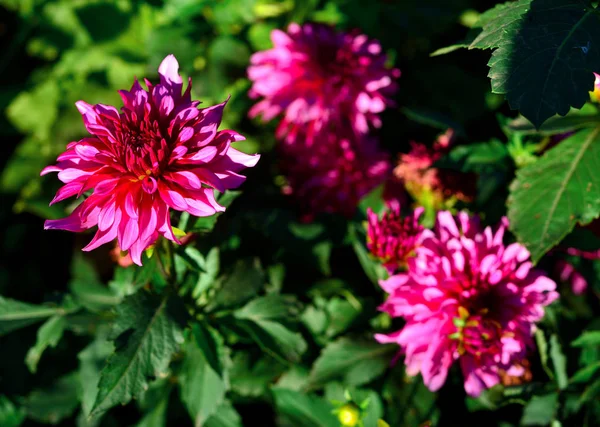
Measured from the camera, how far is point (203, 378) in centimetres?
112

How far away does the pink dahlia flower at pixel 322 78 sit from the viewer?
4.96 feet

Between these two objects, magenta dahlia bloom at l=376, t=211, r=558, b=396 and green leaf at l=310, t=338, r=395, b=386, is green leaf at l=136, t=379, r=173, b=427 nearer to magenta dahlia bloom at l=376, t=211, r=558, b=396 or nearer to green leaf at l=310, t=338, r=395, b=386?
green leaf at l=310, t=338, r=395, b=386

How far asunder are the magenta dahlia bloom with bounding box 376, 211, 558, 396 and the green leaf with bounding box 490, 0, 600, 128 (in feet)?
1.08

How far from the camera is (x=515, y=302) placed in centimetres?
103

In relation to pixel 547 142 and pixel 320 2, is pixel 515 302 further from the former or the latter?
pixel 320 2

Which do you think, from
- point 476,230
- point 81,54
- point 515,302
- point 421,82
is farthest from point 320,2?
point 515,302

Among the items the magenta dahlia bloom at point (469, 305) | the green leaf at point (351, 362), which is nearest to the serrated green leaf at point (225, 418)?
the green leaf at point (351, 362)

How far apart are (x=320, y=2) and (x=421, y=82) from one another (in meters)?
0.49

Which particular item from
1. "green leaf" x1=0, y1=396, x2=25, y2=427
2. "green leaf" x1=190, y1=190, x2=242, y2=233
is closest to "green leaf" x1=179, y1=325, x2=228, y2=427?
"green leaf" x1=190, y1=190, x2=242, y2=233

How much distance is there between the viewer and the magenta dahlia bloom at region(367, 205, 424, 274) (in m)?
1.12

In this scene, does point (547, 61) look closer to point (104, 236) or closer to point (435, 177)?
point (435, 177)

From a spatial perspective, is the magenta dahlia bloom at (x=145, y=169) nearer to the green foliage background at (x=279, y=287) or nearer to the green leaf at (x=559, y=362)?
the green foliage background at (x=279, y=287)

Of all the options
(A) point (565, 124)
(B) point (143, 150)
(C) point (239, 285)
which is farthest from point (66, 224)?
(A) point (565, 124)

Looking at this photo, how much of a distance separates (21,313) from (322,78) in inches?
38.2
